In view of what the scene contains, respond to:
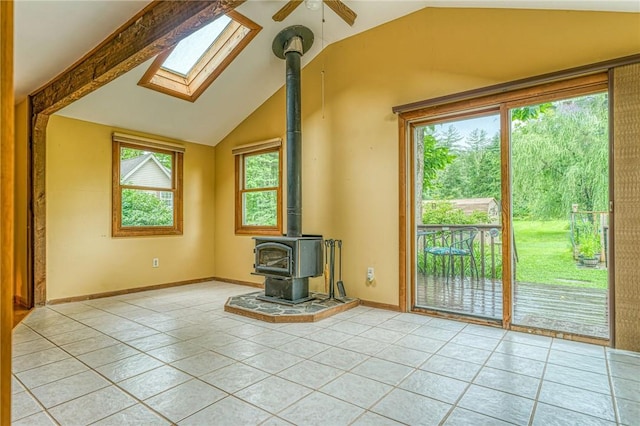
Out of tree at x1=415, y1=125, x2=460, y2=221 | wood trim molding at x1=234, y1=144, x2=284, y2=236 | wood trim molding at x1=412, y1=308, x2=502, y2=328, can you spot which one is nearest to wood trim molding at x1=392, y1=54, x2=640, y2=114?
tree at x1=415, y1=125, x2=460, y2=221

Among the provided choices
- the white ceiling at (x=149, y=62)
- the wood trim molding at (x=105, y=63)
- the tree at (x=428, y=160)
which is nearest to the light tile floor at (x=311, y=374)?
the wood trim molding at (x=105, y=63)

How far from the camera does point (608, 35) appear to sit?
105 inches

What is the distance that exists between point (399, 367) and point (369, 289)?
169cm

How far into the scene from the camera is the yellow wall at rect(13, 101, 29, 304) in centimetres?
412

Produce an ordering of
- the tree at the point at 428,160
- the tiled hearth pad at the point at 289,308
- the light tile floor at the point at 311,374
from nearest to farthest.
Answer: the light tile floor at the point at 311,374 < the tiled hearth pad at the point at 289,308 < the tree at the point at 428,160

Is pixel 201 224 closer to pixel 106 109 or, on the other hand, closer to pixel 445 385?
pixel 106 109

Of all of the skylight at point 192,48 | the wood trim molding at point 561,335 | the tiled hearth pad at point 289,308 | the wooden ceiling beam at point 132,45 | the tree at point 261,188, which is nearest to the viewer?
the wooden ceiling beam at point 132,45

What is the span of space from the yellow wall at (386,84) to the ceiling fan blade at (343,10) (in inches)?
13.2

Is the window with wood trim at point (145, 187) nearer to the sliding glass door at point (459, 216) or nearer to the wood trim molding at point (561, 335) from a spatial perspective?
the sliding glass door at point (459, 216)

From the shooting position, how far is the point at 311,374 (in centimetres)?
223

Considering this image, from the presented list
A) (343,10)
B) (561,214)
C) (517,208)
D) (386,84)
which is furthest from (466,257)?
(343,10)

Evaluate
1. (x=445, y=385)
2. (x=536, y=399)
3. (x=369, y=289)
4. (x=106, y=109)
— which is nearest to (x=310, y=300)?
(x=369, y=289)

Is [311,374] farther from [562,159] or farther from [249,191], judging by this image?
[249,191]

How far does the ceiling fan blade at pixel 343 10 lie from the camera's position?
3.48m
